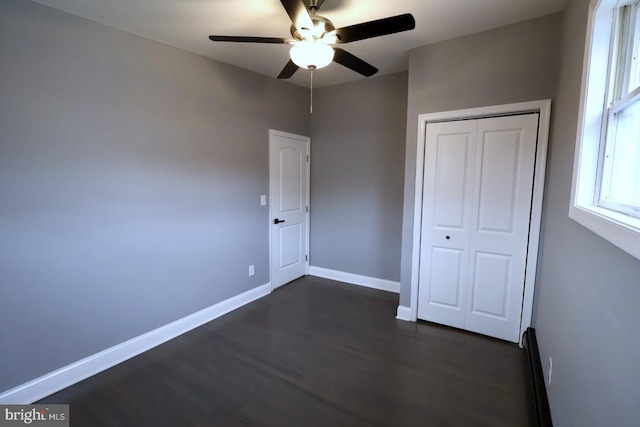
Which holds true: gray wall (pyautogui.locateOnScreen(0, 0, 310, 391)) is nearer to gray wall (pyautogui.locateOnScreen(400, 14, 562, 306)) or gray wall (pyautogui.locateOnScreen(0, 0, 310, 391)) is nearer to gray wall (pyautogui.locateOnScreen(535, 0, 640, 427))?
gray wall (pyautogui.locateOnScreen(400, 14, 562, 306))

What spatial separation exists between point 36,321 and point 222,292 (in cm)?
152

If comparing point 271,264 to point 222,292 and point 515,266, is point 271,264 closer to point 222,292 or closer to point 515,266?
point 222,292

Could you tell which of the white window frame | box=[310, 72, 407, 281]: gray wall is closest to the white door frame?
box=[310, 72, 407, 281]: gray wall

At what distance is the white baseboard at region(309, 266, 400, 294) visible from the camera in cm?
392

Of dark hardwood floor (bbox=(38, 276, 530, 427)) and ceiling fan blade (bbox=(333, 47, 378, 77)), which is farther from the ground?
ceiling fan blade (bbox=(333, 47, 378, 77))

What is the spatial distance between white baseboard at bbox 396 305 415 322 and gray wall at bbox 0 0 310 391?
182 centimetres

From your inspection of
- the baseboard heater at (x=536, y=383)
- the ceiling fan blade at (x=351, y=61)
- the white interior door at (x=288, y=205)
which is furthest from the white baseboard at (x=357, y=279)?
the ceiling fan blade at (x=351, y=61)

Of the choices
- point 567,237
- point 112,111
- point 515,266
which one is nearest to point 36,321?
point 112,111

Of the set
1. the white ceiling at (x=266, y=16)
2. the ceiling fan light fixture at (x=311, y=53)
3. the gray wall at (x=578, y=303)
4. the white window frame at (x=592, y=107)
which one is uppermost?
the white ceiling at (x=266, y=16)

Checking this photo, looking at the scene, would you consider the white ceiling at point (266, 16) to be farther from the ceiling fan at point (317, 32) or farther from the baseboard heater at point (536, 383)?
the baseboard heater at point (536, 383)

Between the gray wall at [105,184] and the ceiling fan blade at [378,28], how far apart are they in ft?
5.68

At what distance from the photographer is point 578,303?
4.34 feet

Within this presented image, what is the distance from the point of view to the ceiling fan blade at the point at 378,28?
1.57 meters

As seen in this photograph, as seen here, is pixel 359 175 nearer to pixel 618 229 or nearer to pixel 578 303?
pixel 578 303
